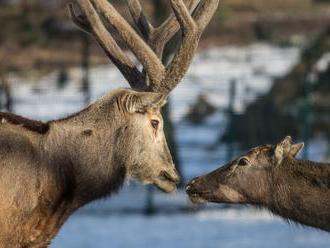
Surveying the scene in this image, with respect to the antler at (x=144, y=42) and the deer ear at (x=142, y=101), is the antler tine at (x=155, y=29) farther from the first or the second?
the deer ear at (x=142, y=101)

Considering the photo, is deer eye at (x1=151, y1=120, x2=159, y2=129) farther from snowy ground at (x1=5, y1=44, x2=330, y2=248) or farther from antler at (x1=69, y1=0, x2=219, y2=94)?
snowy ground at (x1=5, y1=44, x2=330, y2=248)

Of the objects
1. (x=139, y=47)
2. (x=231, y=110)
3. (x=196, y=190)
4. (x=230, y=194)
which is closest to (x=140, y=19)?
(x=139, y=47)

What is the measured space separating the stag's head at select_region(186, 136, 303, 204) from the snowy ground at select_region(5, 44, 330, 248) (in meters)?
0.84

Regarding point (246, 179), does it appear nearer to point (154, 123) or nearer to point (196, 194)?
point (196, 194)

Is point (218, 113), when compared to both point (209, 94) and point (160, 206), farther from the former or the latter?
point (160, 206)

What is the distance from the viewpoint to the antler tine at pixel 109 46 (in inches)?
385

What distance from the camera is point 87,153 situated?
9352 millimetres

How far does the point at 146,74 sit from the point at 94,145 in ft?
2.54

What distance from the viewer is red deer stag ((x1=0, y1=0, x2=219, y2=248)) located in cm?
901

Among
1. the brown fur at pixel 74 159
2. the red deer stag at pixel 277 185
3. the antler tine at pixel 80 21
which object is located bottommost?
the red deer stag at pixel 277 185

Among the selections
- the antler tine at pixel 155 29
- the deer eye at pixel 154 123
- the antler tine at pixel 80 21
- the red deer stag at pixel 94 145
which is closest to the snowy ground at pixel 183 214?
the red deer stag at pixel 94 145

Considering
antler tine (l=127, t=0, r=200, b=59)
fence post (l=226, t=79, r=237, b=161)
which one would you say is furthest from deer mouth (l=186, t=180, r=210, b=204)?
fence post (l=226, t=79, r=237, b=161)

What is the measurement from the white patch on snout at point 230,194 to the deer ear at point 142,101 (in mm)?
1677

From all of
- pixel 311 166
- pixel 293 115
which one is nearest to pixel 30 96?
pixel 293 115
